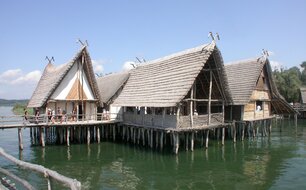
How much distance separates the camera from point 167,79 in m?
21.5

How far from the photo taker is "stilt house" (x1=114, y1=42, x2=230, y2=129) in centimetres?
1950

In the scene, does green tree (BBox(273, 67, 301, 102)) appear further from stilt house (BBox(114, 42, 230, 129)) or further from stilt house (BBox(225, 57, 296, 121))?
stilt house (BBox(114, 42, 230, 129))

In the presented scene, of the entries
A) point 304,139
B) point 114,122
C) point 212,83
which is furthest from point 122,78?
point 304,139

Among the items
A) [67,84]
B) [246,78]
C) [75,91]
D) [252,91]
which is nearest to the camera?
[67,84]

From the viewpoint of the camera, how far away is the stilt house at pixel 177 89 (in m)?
19.5

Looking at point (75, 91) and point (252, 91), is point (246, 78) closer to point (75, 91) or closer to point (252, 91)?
point (252, 91)

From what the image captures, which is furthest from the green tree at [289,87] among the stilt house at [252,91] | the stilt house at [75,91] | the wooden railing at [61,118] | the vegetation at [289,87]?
the stilt house at [75,91]

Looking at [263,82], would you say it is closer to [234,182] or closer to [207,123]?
[207,123]

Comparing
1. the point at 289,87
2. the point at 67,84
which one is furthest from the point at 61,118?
the point at 289,87

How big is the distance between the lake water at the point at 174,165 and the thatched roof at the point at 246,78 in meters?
3.75

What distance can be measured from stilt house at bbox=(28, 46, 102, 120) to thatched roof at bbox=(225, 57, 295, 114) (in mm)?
10912

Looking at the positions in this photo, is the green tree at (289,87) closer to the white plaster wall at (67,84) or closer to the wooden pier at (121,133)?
the wooden pier at (121,133)

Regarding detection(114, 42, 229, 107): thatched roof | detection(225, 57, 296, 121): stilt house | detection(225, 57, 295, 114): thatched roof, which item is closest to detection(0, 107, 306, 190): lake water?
detection(225, 57, 296, 121): stilt house

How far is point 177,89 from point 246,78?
9.56 m
